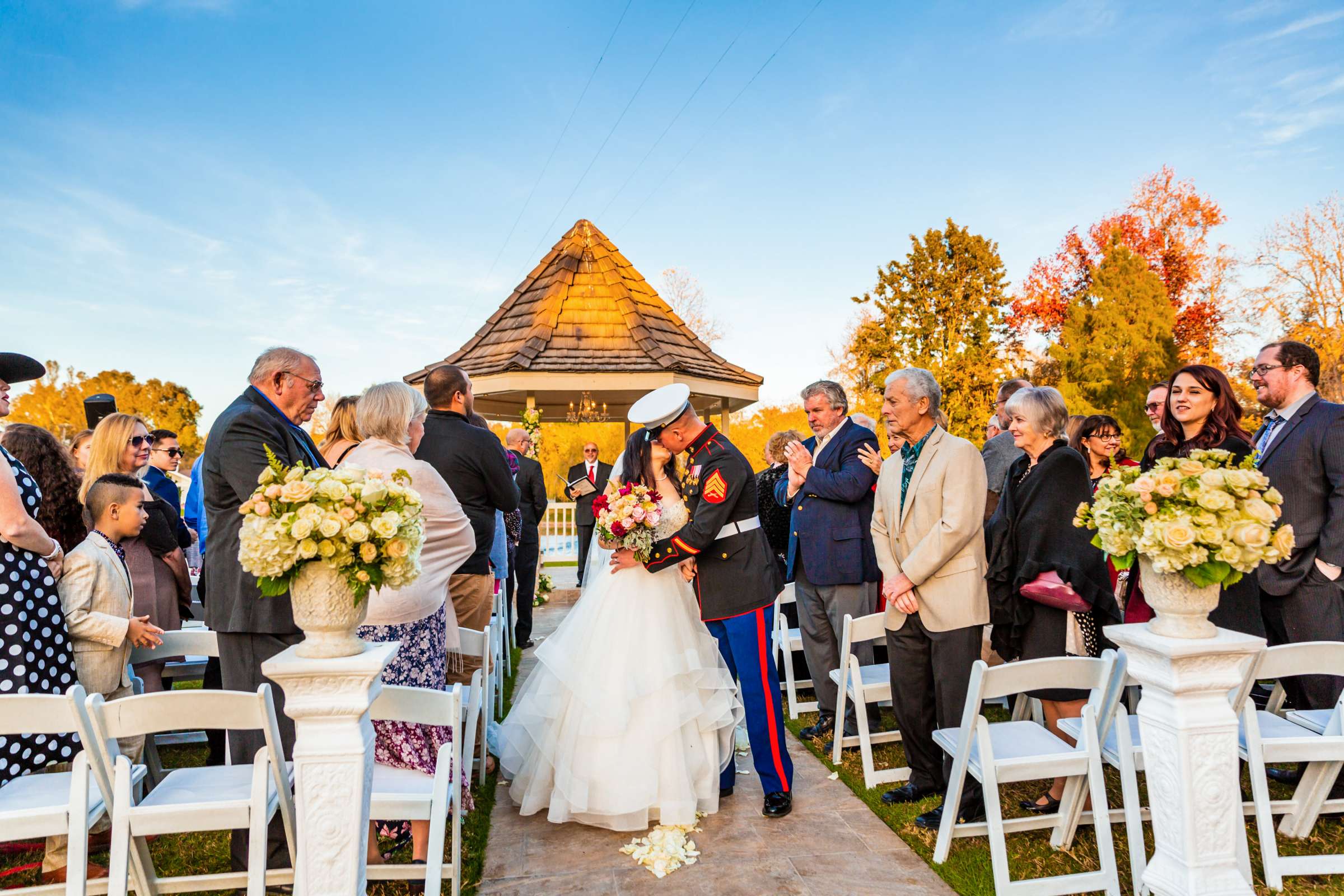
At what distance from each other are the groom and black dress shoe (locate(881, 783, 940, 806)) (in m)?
0.58

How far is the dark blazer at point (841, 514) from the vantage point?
5227 millimetres

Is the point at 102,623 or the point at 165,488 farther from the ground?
the point at 165,488

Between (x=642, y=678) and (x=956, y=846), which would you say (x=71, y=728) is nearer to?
(x=642, y=678)

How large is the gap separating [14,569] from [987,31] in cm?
1402

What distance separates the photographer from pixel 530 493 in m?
8.95

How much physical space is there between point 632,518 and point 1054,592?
2265mm

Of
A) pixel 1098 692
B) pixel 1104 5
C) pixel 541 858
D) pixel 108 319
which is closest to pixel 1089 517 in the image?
pixel 1098 692

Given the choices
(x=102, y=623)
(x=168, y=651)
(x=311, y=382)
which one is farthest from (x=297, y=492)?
(x=168, y=651)

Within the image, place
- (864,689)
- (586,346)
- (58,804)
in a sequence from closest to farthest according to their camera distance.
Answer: (58,804) < (864,689) < (586,346)

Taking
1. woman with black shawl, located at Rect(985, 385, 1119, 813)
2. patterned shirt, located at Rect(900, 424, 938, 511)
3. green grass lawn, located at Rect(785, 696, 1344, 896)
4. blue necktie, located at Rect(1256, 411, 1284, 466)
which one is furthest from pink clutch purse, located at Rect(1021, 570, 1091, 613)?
blue necktie, located at Rect(1256, 411, 1284, 466)

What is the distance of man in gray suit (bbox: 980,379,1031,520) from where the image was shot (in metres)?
6.27

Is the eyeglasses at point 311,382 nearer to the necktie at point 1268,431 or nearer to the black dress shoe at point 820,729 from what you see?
the black dress shoe at point 820,729

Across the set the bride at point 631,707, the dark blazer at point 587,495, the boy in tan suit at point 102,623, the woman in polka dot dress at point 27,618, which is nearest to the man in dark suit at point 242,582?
the woman in polka dot dress at point 27,618

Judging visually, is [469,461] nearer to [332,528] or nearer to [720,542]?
[720,542]
